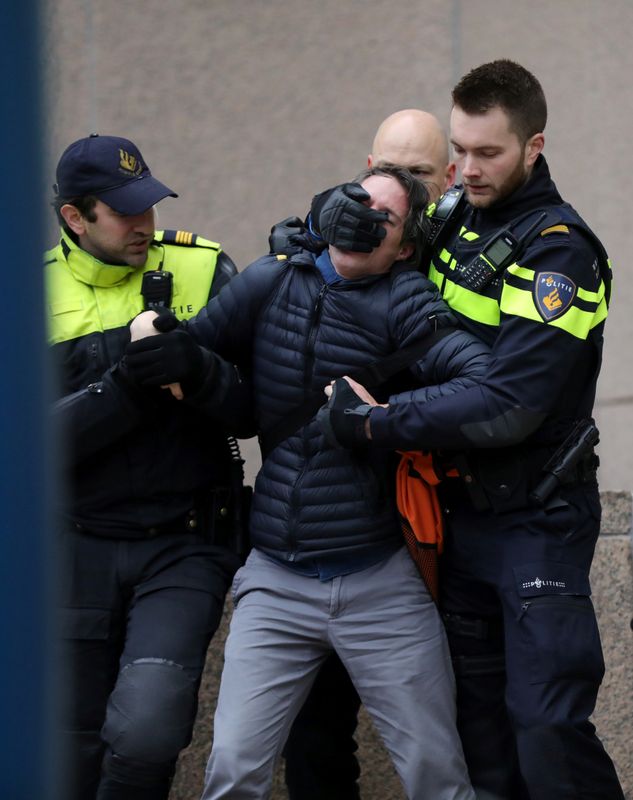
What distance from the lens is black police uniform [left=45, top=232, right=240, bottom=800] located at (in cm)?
327

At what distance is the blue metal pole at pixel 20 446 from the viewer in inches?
42.5

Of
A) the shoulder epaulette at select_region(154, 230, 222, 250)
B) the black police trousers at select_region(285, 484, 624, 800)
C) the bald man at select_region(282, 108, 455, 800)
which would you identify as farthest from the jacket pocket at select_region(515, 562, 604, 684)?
the shoulder epaulette at select_region(154, 230, 222, 250)

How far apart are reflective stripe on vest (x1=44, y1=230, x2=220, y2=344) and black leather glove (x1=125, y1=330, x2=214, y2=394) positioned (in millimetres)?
204

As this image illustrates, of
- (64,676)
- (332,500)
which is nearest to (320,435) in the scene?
(332,500)

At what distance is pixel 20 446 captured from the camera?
3.56ft

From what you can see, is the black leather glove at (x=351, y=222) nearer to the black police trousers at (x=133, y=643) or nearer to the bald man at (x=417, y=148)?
the bald man at (x=417, y=148)

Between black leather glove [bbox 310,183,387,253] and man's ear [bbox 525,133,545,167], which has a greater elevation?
man's ear [bbox 525,133,545,167]

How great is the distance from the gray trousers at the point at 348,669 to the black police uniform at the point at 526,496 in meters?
0.13

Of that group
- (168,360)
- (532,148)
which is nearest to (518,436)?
(532,148)

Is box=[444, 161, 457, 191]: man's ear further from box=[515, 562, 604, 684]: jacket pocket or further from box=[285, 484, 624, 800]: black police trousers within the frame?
box=[515, 562, 604, 684]: jacket pocket

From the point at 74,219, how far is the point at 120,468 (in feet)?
2.07

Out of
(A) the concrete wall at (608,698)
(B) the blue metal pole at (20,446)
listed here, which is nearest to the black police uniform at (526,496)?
(A) the concrete wall at (608,698)

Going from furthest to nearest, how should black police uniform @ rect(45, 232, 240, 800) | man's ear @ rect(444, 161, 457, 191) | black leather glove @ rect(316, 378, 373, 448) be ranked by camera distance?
man's ear @ rect(444, 161, 457, 191), black police uniform @ rect(45, 232, 240, 800), black leather glove @ rect(316, 378, 373, 448)

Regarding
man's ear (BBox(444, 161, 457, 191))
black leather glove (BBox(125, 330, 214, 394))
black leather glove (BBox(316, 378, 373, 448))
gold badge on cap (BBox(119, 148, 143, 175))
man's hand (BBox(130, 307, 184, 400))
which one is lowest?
black leather glove (BBox(316, 378, 373, 448))
